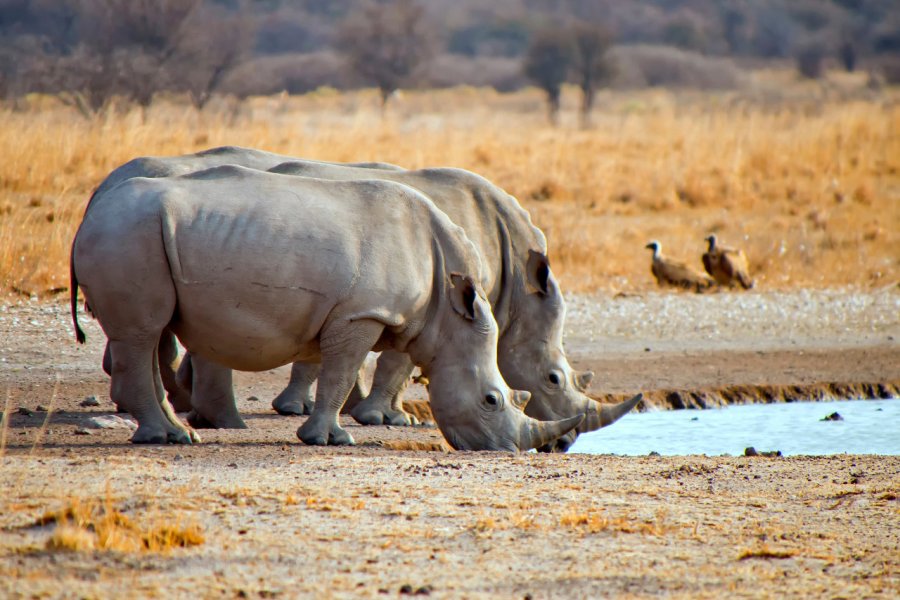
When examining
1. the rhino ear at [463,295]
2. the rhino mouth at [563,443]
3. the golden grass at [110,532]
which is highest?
the rhino ear at [463,295]

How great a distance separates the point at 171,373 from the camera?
27.2 feet

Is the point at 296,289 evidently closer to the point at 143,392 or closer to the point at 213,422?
the point at 143,392

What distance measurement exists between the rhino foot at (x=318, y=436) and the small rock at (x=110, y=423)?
1120 millimetres

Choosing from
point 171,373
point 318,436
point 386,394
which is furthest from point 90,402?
point 318,436

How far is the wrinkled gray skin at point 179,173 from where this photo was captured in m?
7.88

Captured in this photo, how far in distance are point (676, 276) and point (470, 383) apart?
6.89 metres

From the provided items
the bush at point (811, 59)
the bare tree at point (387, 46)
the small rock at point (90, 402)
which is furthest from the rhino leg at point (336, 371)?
the bush at point (811, 59)

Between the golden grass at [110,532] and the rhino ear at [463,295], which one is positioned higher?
the rhino ear at [463,295]

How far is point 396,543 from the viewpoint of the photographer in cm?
502

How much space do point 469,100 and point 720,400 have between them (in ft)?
114

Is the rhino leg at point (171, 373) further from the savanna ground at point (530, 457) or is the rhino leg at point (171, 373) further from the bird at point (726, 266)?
the bird at point (726, 266)

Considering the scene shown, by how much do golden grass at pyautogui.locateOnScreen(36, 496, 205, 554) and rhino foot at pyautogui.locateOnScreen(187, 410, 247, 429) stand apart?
2.77 m

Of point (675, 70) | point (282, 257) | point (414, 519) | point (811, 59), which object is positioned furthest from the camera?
point (675, 70)

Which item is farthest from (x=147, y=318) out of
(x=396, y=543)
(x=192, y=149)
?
(x=192, y=149)
